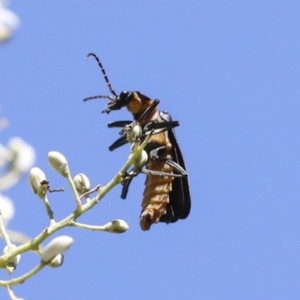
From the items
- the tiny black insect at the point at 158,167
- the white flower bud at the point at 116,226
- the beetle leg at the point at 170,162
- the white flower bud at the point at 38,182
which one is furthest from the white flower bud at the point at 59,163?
the beetle leg at the point at 170,162

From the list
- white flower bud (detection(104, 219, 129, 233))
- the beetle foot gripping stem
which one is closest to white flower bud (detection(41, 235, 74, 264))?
white flower bud (detection(104, 219, 129, 233))

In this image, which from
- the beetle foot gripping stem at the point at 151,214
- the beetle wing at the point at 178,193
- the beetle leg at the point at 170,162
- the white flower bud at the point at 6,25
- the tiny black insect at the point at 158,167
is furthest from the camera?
the beetle wing at the point at 178,193

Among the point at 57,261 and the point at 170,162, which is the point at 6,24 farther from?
the point at 170,162

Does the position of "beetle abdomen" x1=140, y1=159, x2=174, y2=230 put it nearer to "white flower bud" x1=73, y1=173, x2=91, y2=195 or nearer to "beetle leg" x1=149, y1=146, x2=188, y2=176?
"beetle leg" x1=149, y1=146, x2=188, y2=176

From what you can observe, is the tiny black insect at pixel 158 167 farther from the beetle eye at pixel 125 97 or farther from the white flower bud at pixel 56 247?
the white flower bud at pixel 56 247

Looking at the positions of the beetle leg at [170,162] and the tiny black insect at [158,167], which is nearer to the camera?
the tiny black insect at [158,167]

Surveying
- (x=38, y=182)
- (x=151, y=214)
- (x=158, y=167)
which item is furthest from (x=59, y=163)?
(x=158, y=167)

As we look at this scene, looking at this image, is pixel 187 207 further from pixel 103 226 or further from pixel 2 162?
pixel 2 162
